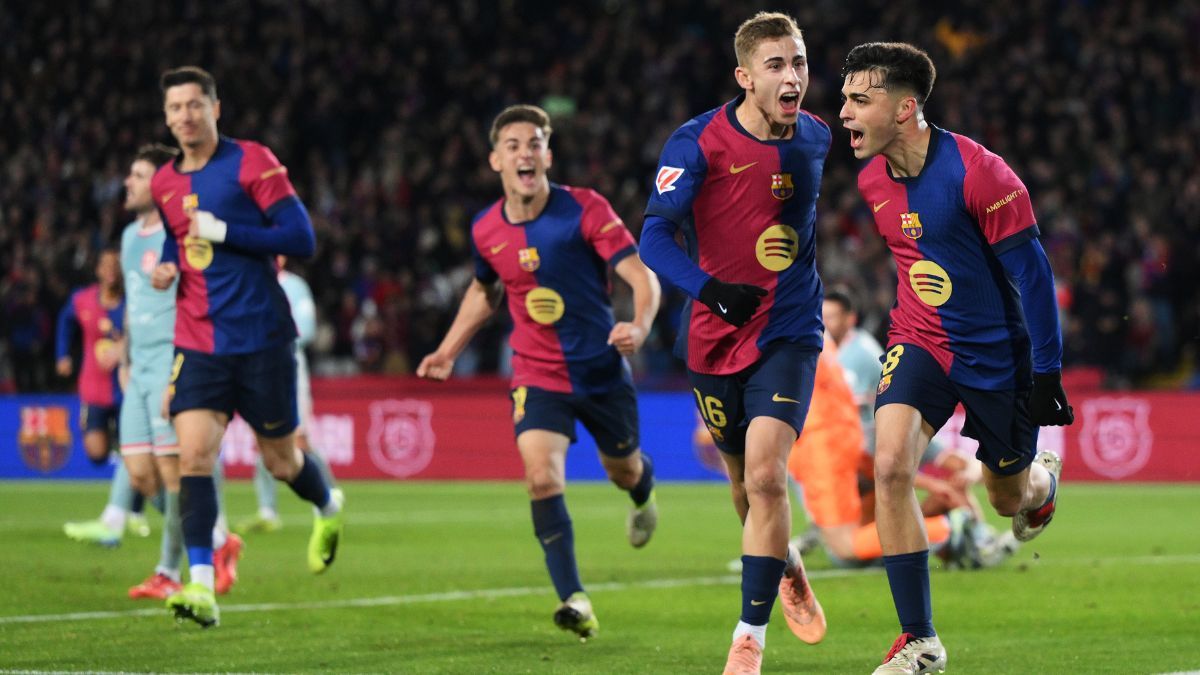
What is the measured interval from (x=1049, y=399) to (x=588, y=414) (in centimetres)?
294

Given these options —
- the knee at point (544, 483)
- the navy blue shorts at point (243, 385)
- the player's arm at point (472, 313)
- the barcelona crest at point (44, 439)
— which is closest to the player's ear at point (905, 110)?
the knee at point (544, 483)

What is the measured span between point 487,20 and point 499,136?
66.9 feet

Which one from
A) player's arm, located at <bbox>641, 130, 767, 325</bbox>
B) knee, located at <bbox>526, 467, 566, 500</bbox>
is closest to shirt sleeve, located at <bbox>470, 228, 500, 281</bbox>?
knee, located at <bbox>526, 467, 566, 500</bbox>

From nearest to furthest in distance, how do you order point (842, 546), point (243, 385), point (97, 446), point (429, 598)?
point (243, 385)
point (429, 598)
point (842, 546)
point (97, 446)

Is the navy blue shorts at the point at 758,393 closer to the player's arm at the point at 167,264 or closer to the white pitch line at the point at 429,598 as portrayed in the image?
the player's arm at the point at 167,264

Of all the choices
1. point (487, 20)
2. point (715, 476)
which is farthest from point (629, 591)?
point (487, 20)

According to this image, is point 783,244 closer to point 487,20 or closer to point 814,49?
point 814,49

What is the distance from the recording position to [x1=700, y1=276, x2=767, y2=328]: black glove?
627 cm

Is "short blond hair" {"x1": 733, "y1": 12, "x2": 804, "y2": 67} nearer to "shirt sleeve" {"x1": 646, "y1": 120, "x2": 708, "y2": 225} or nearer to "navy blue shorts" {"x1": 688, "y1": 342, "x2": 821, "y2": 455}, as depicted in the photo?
"shirt sleeve" {"x1": 646, "y1": 120, "x2": 708, "y2": 225}

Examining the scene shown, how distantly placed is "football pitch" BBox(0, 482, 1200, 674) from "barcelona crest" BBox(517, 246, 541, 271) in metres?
1.77

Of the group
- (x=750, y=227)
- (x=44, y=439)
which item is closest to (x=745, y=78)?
(x=750, y=227)

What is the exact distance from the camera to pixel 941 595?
9.77 meters

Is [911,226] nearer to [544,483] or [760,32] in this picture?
[760,32]

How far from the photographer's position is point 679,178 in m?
6.85
